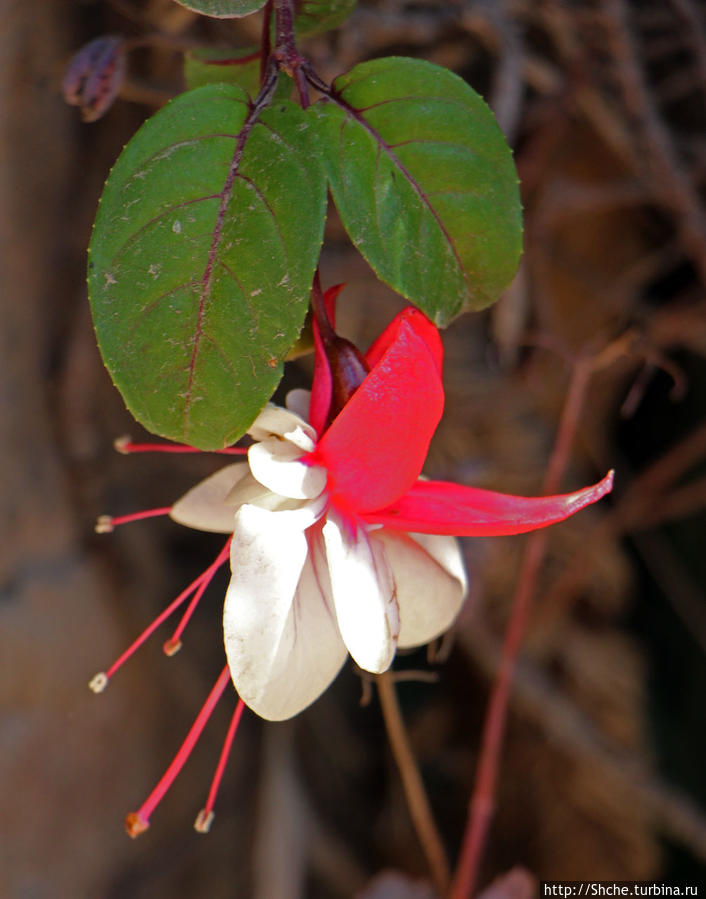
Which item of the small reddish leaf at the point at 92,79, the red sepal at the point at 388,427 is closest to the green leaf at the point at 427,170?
the red sepal at the point at 388,427

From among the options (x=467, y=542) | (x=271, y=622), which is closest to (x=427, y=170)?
(x=271, y=622)

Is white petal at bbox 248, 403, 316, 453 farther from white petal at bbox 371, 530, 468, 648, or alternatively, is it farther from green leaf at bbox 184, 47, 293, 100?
green leaf at bbox 184, 47, 293, 100

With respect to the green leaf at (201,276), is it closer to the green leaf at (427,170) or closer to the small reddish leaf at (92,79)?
the green leaf at (427,170)

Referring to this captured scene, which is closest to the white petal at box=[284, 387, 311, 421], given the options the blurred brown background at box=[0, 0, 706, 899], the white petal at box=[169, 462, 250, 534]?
the white petal at box=[169, 462, 250, 534]

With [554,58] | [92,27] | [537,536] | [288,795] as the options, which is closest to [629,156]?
[554,58]

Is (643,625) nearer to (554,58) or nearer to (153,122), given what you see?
(554,58)

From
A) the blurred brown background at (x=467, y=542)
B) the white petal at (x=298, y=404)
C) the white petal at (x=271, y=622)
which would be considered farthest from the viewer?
the blurred brown background at (x=467, y=542)
